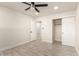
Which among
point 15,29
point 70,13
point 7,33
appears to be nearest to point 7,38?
point 7,33

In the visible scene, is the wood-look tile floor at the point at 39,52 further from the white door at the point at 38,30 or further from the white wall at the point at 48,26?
the white door at the point at 38,30

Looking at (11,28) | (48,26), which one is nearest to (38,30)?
(48,26)

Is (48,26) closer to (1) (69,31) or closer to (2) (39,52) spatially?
(1) (69,31)

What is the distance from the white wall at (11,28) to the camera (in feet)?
12.4

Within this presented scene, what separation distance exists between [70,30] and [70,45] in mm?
886

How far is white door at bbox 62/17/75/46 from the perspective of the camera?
4.57 m

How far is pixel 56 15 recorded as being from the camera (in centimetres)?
535

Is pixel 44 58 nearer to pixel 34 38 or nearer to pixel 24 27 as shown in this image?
pixel 24 27

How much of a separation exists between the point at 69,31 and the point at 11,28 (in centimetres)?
335

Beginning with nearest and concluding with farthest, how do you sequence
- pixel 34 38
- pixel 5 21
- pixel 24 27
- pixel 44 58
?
pixel 44 58 < pixel 5 21 < pixel 24 27 < pixel 34 38

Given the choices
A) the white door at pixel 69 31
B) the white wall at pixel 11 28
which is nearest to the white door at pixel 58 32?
the white door at pixel 69 31

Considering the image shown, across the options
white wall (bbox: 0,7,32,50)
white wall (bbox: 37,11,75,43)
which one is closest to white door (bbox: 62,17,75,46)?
white wall (bbox: 37,11,75,43)

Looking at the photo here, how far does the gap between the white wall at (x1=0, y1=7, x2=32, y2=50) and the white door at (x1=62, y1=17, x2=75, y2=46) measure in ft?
9.00

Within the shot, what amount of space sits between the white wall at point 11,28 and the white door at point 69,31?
2743mm
